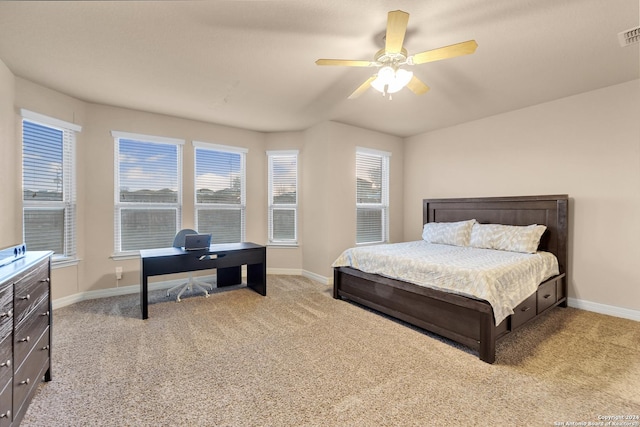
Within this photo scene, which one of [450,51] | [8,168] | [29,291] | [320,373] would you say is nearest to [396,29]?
[450,51]

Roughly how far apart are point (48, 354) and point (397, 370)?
2555mm

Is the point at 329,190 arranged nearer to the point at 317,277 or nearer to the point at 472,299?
the point at 317,277

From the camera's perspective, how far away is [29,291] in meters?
1.69

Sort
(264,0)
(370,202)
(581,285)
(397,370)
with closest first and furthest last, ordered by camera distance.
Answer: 1. (264,0)
2. (397,370)
3. (581,285)
4. (370,202)

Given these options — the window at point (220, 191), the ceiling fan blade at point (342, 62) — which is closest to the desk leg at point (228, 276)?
the window at point (220, 191)

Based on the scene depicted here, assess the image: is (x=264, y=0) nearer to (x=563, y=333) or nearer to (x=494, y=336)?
(x=494, y=336)

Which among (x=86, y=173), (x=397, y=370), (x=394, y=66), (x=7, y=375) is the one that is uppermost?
(x=394, y=66)

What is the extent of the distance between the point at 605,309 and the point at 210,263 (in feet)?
15.5

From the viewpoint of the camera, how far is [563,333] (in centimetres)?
273

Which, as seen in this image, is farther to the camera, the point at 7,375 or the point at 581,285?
the point at 581,285

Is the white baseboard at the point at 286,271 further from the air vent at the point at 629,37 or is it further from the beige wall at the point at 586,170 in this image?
the air vent at the point at 629,37

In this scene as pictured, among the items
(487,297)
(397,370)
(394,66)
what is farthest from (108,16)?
(487,297)

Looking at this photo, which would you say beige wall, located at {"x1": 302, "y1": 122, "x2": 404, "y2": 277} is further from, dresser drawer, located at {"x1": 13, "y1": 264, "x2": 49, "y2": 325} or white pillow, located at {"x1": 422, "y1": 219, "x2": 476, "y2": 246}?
dresser drawer, located at {"x1": 13, "y1": 264, "x2": 49, "y2": 325}

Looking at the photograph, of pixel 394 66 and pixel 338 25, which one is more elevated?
pixel 338 25
